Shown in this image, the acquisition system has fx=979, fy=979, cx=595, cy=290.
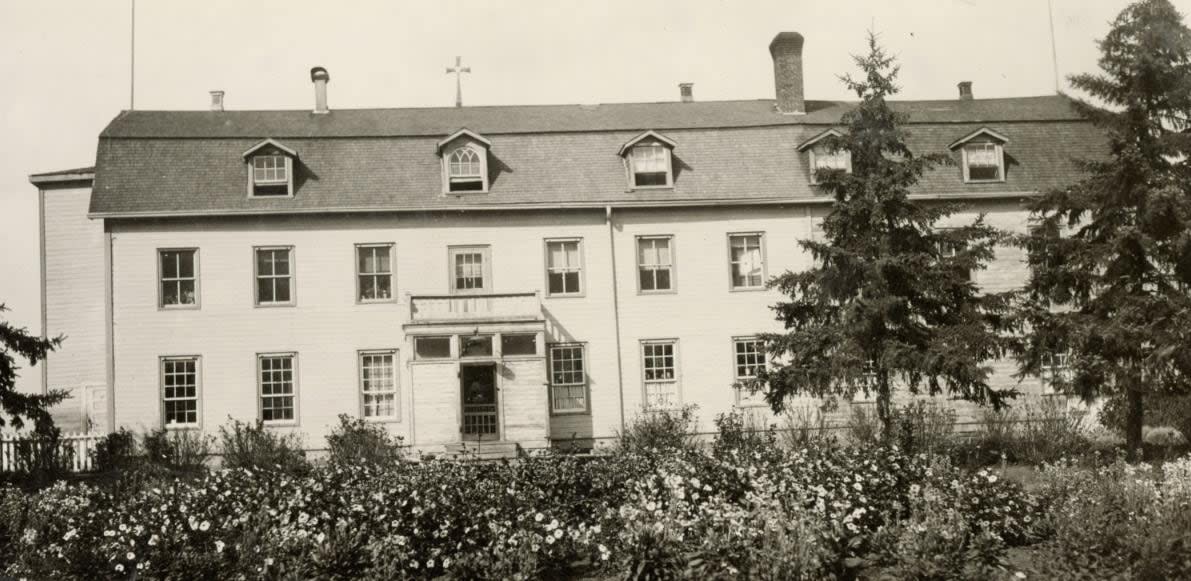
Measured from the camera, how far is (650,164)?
26.8 m

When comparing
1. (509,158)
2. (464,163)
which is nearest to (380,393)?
(464,163)

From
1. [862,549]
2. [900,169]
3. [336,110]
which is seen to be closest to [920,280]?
[900,169]

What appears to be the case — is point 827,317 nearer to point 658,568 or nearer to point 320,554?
point 658,568

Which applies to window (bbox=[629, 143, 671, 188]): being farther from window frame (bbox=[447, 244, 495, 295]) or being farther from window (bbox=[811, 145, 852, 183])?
window frame (bbox=[447, 244, 495, 295])

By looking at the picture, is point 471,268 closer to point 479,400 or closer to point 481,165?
point 481,165

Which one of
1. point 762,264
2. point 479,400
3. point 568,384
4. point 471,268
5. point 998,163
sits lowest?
point 479,400

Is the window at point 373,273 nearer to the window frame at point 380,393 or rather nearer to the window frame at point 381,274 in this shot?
the window frame at point 381,274

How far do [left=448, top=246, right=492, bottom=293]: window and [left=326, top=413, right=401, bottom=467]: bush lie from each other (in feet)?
14.6

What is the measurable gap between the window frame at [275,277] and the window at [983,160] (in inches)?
731

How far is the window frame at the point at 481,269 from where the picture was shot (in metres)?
25.9

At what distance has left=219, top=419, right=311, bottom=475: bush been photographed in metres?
20.5

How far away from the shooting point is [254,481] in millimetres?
12734

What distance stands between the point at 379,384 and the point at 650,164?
9340 mm

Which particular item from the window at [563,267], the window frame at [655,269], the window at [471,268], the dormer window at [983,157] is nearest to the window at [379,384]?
the window at [471,268]
